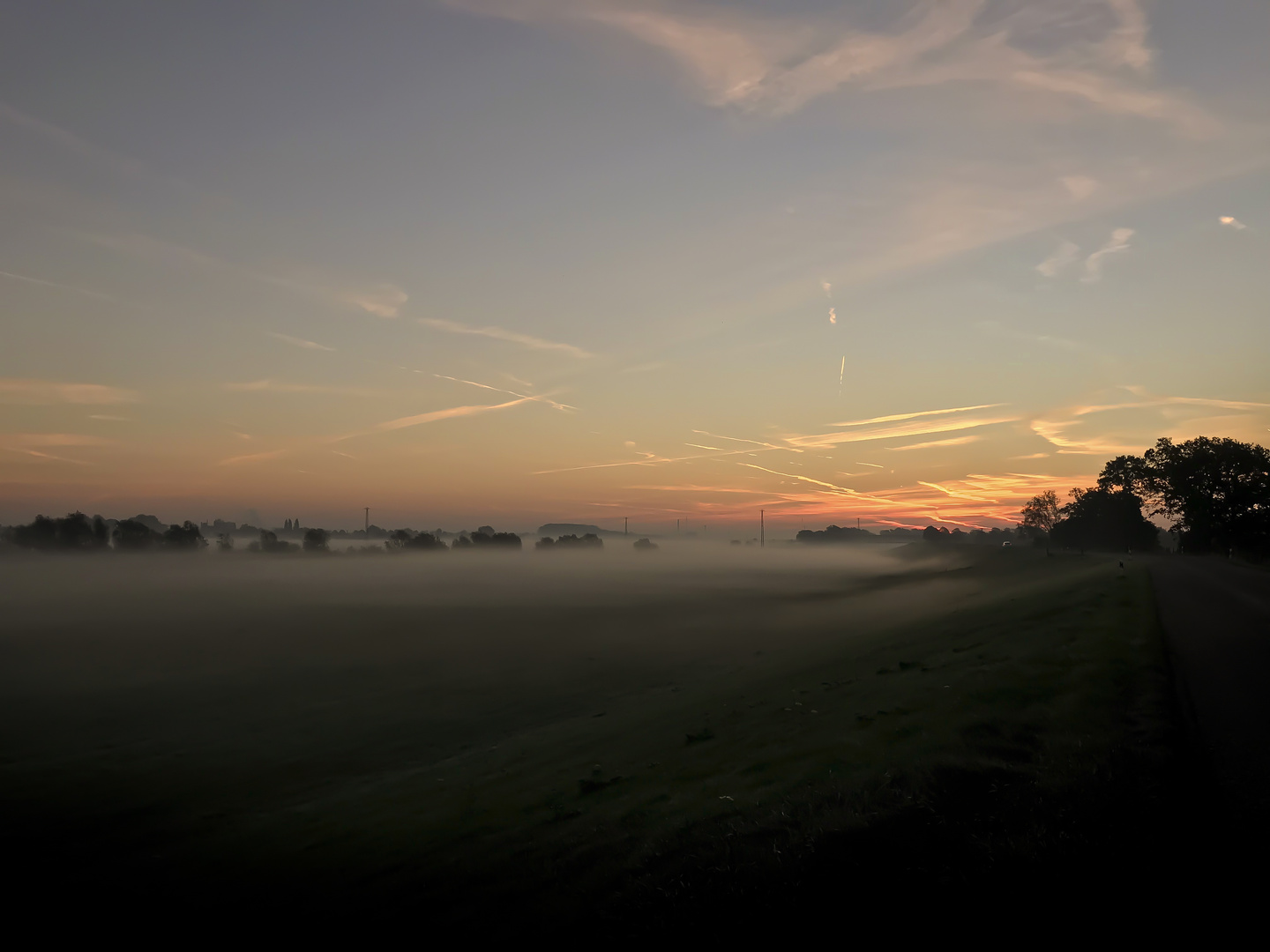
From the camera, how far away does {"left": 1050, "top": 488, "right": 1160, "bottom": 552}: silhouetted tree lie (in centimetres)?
12494

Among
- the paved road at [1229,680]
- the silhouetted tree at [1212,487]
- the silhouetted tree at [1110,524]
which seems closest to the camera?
the paved road at [1229,680]

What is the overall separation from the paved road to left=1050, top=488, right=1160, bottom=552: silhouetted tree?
113244mm

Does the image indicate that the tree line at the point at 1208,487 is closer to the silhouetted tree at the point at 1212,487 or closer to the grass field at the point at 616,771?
the silhouetted tree at the point at 1212,487

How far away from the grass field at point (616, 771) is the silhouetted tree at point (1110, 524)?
343ft

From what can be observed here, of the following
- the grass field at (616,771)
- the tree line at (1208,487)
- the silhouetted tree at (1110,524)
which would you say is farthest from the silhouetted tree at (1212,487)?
the grass field at (616,771)

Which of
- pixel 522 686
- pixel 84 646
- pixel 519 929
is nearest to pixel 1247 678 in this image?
pixel 519 929

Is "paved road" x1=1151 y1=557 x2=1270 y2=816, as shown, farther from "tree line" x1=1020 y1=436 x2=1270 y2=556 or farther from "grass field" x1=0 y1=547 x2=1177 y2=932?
"tree line" x1=1020 y1=436 x2=1270 y2=556

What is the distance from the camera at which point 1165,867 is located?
626cm

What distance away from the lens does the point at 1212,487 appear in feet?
290

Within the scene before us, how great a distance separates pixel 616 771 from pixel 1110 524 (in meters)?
144

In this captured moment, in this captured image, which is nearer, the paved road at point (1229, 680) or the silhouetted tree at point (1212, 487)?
the paved road at point (1229, 680)

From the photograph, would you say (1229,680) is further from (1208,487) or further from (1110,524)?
(1110,524)

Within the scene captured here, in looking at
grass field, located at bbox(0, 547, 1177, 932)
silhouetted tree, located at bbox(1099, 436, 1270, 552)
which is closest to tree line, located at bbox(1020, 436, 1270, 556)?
silhouetted tree, located at bbox(1099, 436, 1270, 552)

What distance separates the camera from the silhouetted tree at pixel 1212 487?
268 ft
